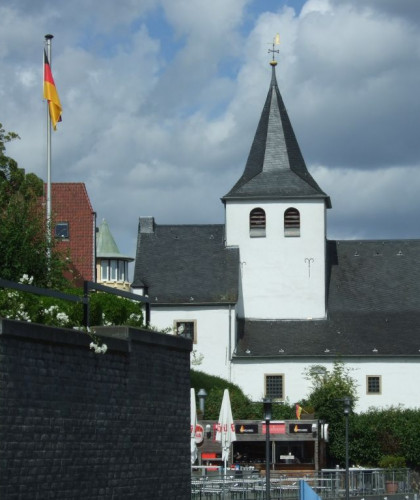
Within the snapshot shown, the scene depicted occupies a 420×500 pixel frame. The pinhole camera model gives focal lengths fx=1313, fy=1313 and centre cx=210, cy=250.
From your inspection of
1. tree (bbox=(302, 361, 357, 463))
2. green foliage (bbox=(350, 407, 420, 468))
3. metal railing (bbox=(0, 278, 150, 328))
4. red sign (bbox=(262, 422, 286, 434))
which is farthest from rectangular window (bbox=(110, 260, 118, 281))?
metal railing (bbox=(0, 278, 150, 328))

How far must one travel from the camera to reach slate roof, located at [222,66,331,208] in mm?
66188

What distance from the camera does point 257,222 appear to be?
66375 mm

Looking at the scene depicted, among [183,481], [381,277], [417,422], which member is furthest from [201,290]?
[183,481]

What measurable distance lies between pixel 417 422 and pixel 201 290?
14.7 meters

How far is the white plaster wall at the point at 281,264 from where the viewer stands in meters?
66.1

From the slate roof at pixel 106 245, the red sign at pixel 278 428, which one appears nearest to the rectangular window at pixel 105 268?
the slate roof at pixel 106 245

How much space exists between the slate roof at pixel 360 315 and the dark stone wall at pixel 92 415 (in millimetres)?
41494

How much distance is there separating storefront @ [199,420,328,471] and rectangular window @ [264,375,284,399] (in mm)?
13317

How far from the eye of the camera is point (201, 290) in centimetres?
6600

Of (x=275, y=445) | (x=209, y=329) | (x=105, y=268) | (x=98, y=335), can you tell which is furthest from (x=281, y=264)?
(x=98, y=335)

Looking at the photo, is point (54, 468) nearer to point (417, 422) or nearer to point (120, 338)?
point (120, 338)

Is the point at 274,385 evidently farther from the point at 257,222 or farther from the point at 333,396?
the point at 257,222

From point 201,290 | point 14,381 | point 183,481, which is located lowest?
point 183,481

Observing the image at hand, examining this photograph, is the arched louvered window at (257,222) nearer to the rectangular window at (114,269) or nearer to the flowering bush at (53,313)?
the rectangular window at (114,269)
